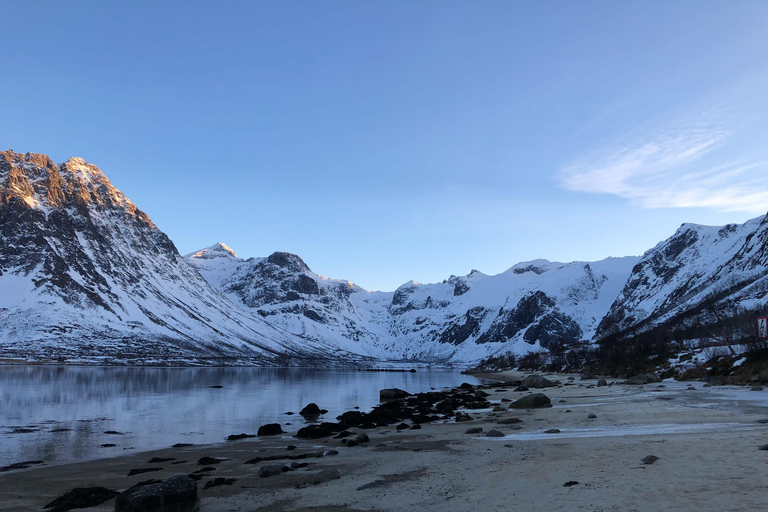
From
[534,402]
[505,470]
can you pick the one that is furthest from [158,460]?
[534,402]

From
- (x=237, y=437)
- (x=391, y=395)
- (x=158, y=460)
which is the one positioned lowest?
(x=391, y=395)

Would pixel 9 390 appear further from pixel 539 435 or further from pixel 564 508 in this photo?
pixel 564 508

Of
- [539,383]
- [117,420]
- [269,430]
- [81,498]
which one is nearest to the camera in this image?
[81,498]

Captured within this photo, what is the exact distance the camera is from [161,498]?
14.4 m

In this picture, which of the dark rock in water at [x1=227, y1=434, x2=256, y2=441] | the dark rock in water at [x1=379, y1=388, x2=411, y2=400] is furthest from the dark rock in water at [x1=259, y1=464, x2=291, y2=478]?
the dark rock in water at [x1=379, y1=388, x2=411, y2=400]

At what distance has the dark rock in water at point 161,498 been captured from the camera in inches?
558

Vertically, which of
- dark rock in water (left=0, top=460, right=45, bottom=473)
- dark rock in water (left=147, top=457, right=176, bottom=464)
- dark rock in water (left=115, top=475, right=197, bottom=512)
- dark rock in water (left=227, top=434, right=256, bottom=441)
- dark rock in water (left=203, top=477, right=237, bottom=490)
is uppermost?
dark rock in water (left=115, top=475, right=197, bottom=512)

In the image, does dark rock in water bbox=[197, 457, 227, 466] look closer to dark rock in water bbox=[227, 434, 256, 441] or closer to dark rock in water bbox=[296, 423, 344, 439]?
dark rock in water bbox=[227, 434, 256, 441]

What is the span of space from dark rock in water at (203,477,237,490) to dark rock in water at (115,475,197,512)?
382 centimetres

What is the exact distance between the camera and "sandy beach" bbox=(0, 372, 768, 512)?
42.9 feet

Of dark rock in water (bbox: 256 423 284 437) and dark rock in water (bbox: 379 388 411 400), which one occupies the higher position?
dark rock in water (bbox: 256 423 284 437)

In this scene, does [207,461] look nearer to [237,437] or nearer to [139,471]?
[139,471]

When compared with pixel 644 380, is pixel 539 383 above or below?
below

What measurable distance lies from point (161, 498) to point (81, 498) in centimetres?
577
